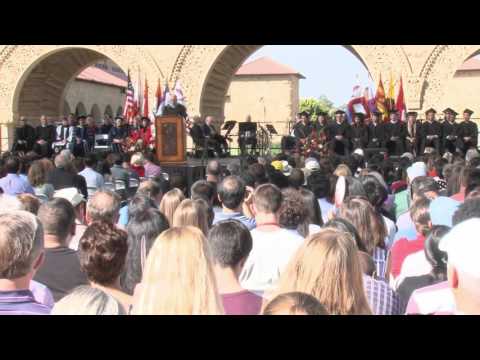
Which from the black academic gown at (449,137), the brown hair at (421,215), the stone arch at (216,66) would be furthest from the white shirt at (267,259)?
the stone arch at (216,66)

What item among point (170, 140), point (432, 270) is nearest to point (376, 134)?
point (170, 140)

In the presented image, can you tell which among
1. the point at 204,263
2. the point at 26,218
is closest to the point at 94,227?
the point at 26,218

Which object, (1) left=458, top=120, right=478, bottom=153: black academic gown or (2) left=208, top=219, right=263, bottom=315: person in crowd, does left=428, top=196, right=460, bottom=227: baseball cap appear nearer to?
(2) left=208, top=219, right=263, bottom=315: person in crowd

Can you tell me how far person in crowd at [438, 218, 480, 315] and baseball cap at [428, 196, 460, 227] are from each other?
254 cm

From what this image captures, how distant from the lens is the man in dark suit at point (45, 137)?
19.2 meters

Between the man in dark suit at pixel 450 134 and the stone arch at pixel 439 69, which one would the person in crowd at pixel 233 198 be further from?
the stone arch at pixel 439 69

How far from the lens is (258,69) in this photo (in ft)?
169

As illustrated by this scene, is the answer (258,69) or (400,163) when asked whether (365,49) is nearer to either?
(400,163)

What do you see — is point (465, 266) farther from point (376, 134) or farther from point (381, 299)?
point (376, 134)

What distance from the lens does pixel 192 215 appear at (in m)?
4.88

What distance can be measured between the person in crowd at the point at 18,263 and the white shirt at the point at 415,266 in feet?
7.09

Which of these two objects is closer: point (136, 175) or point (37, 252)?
point (37, 252)

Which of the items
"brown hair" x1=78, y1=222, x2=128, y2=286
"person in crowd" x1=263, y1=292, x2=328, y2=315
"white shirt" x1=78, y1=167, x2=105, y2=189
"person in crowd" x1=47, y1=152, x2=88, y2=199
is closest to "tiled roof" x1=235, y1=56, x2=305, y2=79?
"white shirt" x1=78, y1=167, x2=105, y2=189
